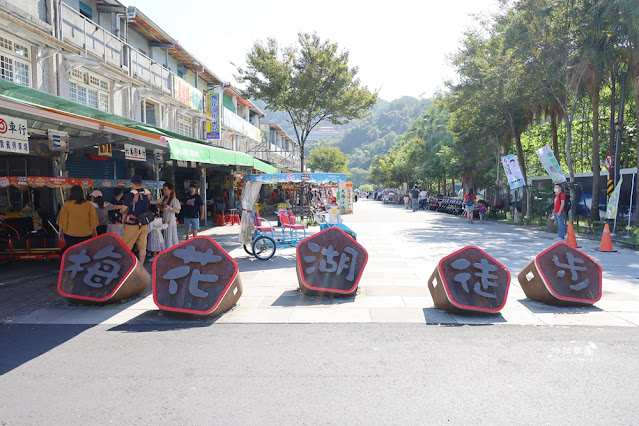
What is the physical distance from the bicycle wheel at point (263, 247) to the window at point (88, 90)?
349 inches

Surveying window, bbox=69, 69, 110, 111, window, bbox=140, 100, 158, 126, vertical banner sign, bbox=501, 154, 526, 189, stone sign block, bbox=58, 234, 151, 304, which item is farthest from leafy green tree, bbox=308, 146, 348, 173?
stone sign block, bbox=58, 234, 151, 304

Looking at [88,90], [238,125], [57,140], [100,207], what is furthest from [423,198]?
[57,140]

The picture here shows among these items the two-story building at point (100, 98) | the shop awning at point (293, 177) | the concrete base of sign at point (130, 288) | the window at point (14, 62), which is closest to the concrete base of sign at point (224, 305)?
the concrete base of sign at point (130, 288)

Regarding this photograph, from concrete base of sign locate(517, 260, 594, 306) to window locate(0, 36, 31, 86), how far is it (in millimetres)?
13183

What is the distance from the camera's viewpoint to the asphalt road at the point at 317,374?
135 inches

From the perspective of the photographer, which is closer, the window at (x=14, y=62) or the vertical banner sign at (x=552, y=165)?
the window at (x=14, y=62)

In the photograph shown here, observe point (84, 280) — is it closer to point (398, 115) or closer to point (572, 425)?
point (572, 425)

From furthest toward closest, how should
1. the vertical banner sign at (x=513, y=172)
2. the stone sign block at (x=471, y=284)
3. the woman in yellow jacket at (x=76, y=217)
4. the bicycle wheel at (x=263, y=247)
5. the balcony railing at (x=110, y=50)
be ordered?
the vertical banner sign at (x=513, y=172), the balcony railing at (x=110, y=50), the bicycle wheel at (x=263, y=247), the woman in yellow jacket at (x=76, y=217), the stone sign block at (x=471, y=284)

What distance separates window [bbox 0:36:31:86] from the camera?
12.1 meters

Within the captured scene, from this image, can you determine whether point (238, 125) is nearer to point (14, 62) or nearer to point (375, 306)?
point (14, 62)

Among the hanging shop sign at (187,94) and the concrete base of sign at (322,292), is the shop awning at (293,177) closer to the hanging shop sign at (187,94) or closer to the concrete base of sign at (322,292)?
the concrete base of sign at (322,292)

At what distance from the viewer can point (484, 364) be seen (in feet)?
14.5

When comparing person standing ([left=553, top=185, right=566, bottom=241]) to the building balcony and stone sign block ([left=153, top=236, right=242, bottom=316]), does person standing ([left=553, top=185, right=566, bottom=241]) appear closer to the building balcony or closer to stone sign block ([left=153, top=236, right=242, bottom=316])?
stone sign block ([left=153, top=236, right=242, bottom=316])

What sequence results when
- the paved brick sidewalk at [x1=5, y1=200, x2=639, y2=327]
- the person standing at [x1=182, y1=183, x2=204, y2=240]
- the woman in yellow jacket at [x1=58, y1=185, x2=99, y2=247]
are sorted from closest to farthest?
the paved brick sidewalk at [x1=5, y1=200, x2=639, y2=327]
the woman in yellow jacket at [x1=58, y1=185, x2=99, y2=247]
the person standing at [x1=182, y1=183, x2=204, y2=240]
